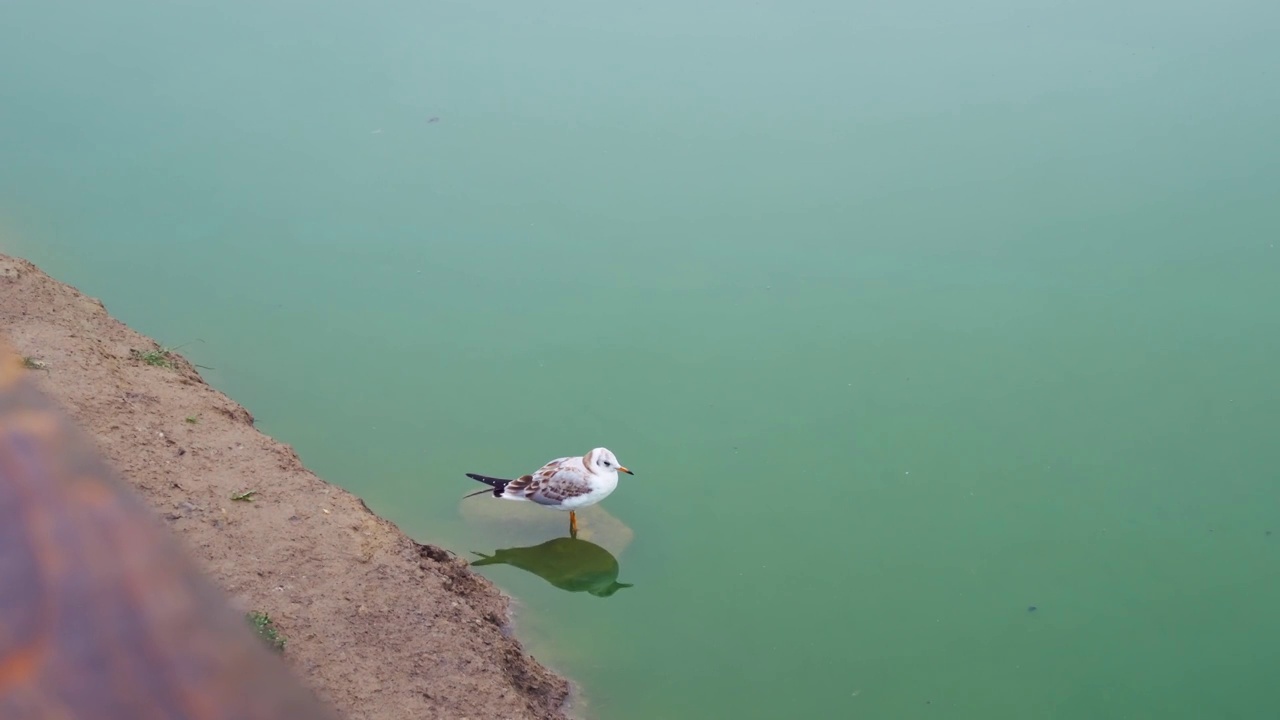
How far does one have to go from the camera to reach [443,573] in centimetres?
312

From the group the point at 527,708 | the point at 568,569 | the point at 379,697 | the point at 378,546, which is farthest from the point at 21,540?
the point at 568,569

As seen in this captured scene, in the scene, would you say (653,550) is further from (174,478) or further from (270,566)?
(174,478)

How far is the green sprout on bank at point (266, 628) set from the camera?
2445 millimetres

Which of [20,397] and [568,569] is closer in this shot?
[20,397]

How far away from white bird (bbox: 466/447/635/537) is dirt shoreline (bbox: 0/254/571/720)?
1.01ft

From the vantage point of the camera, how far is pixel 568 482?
3.42 m

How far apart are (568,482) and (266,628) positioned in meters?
1.16

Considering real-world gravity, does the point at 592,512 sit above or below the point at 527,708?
above

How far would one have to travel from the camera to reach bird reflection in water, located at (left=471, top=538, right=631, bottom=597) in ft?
11.2

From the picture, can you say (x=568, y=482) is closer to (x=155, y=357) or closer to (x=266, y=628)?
(x=266, y=628)

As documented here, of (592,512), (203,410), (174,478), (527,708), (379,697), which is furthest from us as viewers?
(592,512)

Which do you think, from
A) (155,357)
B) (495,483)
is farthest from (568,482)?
(155,357)

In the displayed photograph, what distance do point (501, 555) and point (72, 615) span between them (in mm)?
3040

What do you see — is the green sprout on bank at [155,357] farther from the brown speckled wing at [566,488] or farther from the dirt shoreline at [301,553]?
the brown speckled wing at [566,488]
